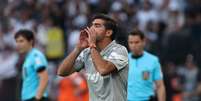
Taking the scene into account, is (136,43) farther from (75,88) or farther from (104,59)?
(75,88)

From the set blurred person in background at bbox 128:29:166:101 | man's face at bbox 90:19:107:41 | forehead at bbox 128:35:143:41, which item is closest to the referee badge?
blurred person in background at bbox 128:29:166:101

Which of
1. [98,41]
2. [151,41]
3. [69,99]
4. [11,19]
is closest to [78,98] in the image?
[69,99]

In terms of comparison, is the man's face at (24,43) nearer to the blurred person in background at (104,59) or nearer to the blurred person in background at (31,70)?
the blurred person in background at (31,70)

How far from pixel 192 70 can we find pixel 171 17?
6.13 feet

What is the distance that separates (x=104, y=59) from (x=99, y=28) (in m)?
0.42

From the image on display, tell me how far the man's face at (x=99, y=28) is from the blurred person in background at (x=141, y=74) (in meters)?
2.72

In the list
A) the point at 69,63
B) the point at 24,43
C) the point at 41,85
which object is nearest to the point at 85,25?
the point at 24,43

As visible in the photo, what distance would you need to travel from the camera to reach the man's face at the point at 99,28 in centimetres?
859

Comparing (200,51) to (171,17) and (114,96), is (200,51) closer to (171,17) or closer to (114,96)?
(171,17)

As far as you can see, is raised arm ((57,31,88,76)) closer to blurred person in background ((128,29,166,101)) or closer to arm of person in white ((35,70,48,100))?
arm of person in white ((35,70,48,100))

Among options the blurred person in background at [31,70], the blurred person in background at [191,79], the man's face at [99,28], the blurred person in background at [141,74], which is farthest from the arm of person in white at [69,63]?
the blurred person in background at [191,79]

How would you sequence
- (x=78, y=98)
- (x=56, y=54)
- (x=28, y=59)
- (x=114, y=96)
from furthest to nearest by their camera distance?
(x=56, y=54)
(x=78, y=98)
(x=28, y=59)
(x=114, y=96)

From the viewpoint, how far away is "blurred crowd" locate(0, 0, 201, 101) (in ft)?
55.8

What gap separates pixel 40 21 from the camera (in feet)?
63.5
